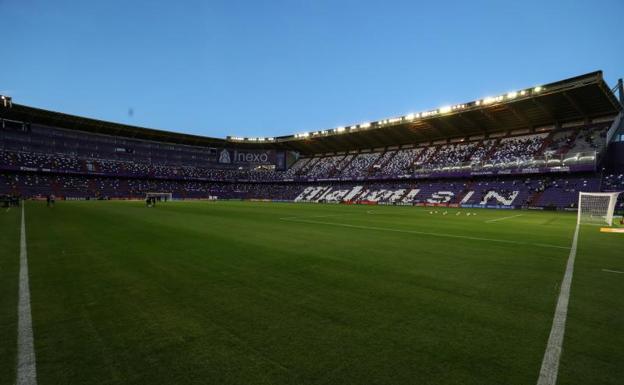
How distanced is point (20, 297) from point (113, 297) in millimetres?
1523

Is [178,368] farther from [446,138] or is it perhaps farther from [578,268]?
[446,138]

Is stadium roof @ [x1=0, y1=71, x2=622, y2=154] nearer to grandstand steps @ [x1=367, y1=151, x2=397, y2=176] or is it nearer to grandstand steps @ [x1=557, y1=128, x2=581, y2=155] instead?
→ grandstand steps @ [x1=557, y1=128, x2=581, y2=155]

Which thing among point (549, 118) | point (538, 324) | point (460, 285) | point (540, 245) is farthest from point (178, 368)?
point (549, 118)

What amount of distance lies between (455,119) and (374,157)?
21.6 meters

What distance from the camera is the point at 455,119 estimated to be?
52.7 metres

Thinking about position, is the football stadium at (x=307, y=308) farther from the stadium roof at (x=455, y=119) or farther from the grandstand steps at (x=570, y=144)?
the grandstand steps at (x=570, y=144)

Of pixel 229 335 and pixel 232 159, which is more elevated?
pixel 232 159

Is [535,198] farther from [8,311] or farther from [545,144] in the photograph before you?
[8,311]

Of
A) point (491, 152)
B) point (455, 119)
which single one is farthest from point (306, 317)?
point (491, 152)

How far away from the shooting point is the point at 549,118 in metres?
47.8

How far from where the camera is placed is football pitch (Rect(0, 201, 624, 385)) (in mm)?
2928

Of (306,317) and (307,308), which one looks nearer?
(306,317)

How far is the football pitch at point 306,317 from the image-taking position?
2.93m

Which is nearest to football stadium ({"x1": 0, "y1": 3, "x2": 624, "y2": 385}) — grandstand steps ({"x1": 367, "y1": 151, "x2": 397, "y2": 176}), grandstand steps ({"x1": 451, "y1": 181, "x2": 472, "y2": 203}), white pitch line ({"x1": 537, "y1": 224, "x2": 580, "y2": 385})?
white pitch line ({"x1": 537, "y1": 224, "x2": 580, "y2": 385})
